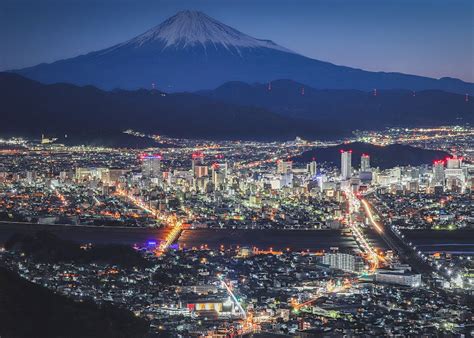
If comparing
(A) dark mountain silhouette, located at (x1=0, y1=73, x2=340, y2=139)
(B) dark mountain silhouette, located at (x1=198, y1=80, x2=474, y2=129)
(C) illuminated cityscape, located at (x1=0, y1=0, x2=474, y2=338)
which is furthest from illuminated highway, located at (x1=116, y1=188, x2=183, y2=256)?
(B) dark mountain silhouette, located at (x1=198, y1=80, x2=474, y2=129)

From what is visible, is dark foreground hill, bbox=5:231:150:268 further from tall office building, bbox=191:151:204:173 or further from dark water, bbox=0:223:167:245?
tall office building, bbox=191:151:204:173

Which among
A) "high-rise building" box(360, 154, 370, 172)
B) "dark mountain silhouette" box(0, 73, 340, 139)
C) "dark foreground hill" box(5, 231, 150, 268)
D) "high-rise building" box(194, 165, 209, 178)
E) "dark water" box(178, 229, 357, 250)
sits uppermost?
"dark mountain silhouette" box(0, 73, 340, 139)

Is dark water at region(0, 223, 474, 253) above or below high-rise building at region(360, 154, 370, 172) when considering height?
below

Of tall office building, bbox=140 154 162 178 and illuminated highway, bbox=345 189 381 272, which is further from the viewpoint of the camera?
tall office building, bbox=140 154 162 178

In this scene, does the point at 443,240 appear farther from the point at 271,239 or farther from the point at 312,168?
the point at 312,168

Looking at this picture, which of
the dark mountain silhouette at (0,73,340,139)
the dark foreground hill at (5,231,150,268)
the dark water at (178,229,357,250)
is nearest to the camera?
the dark foreground hill at (5,231,150,268)

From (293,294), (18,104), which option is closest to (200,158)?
(18,104)
